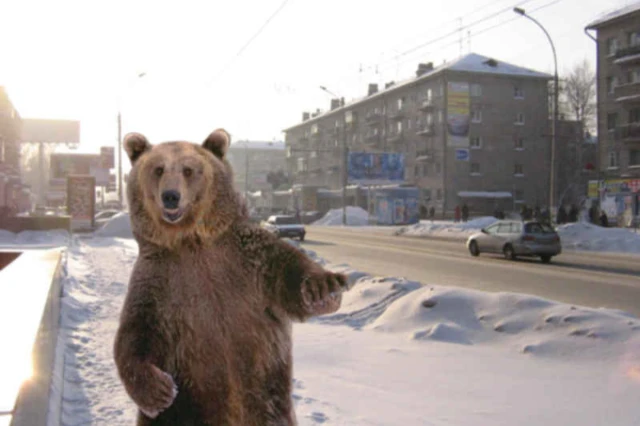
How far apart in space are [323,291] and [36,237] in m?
22.6

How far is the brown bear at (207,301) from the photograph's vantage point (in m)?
1.39

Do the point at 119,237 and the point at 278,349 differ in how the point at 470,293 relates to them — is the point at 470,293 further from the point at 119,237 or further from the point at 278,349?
the point at 119,237

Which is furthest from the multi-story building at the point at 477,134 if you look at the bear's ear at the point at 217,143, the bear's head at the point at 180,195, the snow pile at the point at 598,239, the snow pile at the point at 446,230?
the bear's head at the point at 180,195

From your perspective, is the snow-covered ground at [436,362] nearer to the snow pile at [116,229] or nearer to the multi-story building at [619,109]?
the snow pile at [116,229]

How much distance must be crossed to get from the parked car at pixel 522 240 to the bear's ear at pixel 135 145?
2085 centimetres

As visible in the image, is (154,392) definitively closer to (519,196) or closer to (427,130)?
(427,130)

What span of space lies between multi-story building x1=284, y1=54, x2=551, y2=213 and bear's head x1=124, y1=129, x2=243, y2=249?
52823 millimetres

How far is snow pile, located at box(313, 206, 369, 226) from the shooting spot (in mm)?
53606

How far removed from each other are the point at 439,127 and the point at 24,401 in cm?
5734

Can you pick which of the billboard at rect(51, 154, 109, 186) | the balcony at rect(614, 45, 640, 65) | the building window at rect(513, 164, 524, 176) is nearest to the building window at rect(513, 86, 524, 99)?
the building window at rect(513, 164, 524, 176)

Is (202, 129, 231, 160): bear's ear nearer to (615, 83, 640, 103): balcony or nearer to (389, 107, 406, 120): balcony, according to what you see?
(615, 83, 640, 103): balcony

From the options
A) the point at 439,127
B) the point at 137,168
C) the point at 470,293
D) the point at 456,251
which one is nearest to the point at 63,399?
the point at 137,168

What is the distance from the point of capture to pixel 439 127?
189 ft

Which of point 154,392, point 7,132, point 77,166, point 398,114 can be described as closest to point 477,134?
point 398,114
